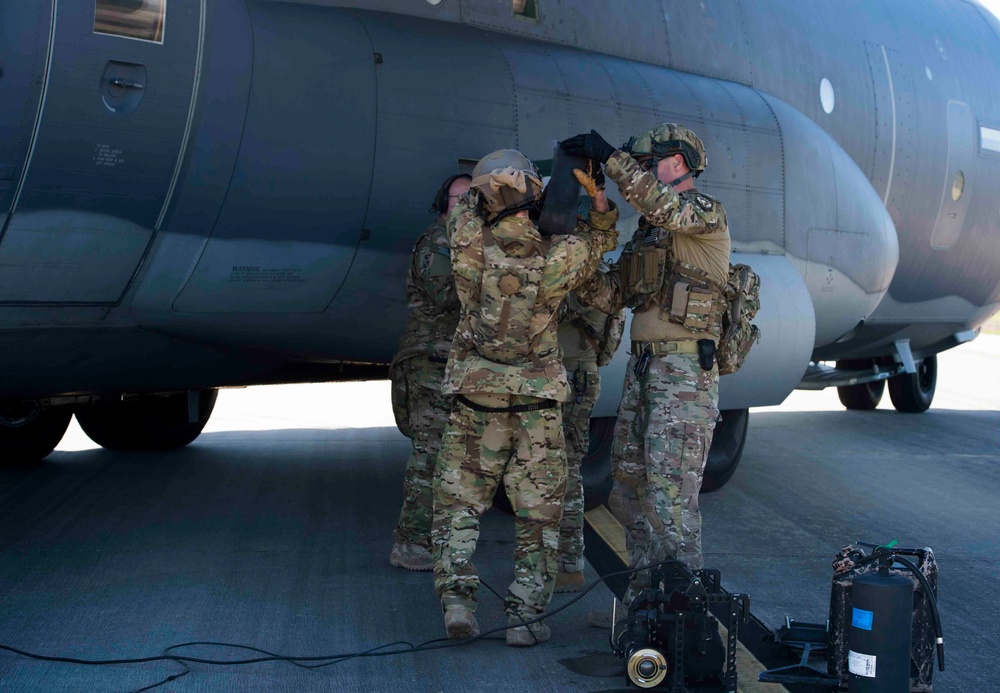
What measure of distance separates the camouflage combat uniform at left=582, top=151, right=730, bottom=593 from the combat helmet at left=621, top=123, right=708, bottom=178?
0.17 metres

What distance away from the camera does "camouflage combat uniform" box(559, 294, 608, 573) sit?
18.7 ft

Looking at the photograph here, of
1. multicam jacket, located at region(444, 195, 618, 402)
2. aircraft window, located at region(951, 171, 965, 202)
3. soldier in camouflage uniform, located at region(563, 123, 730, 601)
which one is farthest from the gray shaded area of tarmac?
aircraft window, located at region(951, 171, 965, 202)

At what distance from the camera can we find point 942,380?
1839 centimetres

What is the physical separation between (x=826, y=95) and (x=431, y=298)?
171 inches

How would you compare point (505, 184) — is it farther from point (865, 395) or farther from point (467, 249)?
point (865, 395)

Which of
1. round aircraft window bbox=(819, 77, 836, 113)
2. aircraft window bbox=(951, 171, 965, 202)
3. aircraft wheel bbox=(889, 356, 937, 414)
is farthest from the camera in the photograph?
aircraft wheel bbox=(889, 356, 937, 414)

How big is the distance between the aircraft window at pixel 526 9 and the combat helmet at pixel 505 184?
2.37m

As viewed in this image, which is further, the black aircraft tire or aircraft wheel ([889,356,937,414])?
aircraft wheel ([889,356,937,414])

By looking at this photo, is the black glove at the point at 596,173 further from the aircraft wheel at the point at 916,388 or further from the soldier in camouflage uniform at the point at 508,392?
the aircraft wheel at the point at 916,388

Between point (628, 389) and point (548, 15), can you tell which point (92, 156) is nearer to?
point (628, 389)

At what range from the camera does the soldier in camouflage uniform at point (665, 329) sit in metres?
4.86

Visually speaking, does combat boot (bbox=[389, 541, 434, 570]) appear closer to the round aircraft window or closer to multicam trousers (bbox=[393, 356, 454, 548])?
multicam trousers (bbox=[393, 356, 454, 548])

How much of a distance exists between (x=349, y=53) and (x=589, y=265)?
1932 millimetres

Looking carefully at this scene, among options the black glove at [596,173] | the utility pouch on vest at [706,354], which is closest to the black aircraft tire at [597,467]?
the utility pouch on vest at [706,354]
